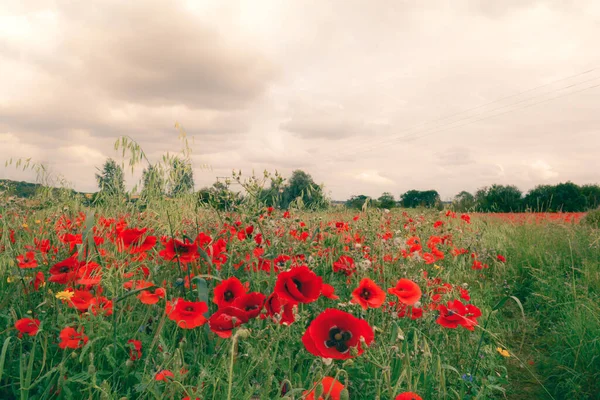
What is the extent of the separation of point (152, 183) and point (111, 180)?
105 cm

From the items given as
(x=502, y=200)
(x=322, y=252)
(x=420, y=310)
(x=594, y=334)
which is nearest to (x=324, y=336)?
(x=420, y=310)

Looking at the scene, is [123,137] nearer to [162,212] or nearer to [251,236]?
[162,212]

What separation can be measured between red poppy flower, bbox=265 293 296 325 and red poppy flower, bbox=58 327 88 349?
722mm

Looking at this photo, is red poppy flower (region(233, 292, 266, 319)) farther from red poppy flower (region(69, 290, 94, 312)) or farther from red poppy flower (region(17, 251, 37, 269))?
A: red poppy flower (region(17, 251, 37, 269))

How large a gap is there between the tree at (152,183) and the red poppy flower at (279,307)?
1.67 meters

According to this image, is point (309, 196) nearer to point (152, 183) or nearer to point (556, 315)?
point (152, 183)

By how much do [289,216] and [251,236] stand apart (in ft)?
3.23

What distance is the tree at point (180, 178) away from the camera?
2658mm

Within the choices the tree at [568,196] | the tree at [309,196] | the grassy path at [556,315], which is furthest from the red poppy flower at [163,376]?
the tree at [568,196]

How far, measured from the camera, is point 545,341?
318cm

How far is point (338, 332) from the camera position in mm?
1156

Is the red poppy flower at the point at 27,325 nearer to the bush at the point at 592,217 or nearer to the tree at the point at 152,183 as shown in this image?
the tree at the point at 152,183

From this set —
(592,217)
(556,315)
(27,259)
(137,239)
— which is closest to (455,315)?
(137,239)

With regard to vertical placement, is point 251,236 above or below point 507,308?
above
